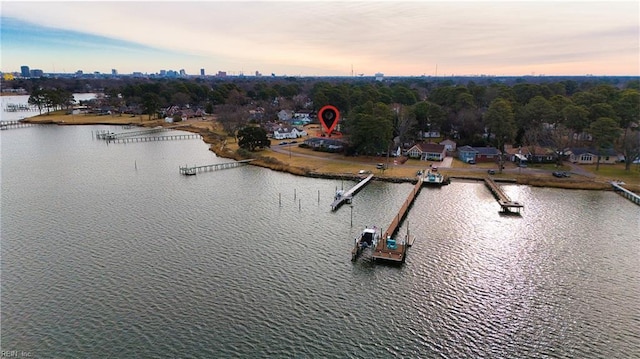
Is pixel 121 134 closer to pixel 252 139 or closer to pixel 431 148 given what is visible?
pixel 252 139

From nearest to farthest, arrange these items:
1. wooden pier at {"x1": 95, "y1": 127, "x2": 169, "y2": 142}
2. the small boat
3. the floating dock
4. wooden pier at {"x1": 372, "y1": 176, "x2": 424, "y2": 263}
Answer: wooden pier at {"x1": 372, "y1": 176, "x2": 424, "y2": 263}, the small boat, the floating dock, wooden pier at {"x1": 95, "y1": 127, "x2": 169, "y2": 142}

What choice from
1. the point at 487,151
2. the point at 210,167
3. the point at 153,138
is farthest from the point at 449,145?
the point at 153,138

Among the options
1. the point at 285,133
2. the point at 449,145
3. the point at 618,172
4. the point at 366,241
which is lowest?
the point at 366,241

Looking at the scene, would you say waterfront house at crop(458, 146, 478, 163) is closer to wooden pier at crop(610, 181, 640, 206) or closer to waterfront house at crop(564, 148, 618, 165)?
waterfront house at crop(564, 148, 618, 165)

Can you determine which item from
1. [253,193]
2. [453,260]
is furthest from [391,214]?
[253,193]

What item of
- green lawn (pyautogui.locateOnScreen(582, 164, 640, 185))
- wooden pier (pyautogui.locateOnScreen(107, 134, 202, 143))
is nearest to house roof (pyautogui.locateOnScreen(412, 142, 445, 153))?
green lawn (pyautogui.locateOnScreen(582, 164, 640, 185))

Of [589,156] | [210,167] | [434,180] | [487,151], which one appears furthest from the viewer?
[487,151]
